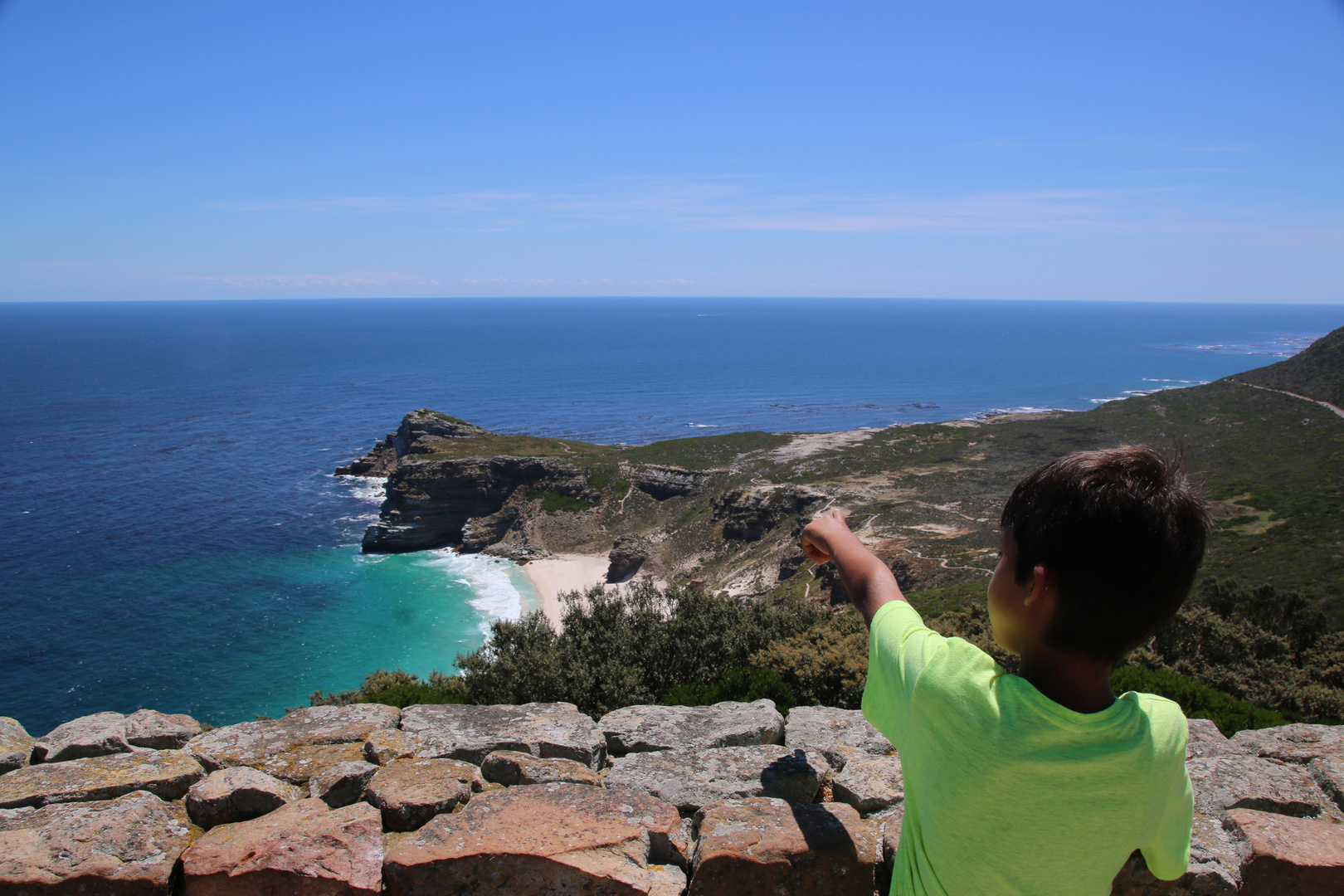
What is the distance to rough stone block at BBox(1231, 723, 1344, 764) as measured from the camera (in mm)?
5562

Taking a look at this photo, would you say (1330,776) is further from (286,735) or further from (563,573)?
(563,573)

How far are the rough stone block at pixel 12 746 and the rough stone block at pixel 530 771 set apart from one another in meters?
3.40

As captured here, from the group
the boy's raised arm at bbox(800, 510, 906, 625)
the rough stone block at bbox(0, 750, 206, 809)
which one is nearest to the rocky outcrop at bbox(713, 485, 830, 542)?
the rough stone block at bbox(0, 750, 206, 809)

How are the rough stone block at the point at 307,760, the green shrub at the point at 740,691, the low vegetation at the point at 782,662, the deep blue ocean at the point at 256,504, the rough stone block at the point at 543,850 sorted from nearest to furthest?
the rough stone block at the point at 543,850, the rough stone block at the point at 307,760, the green shrub at the point at 740,691, the low vegetation at the point at 782,662, the deep blue ocean at the point at 256,504

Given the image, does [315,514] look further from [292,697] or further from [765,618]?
[765,618]

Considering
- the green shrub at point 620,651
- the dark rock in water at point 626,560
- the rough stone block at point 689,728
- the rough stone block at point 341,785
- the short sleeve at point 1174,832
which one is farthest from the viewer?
the dark rock in water at point 626,560

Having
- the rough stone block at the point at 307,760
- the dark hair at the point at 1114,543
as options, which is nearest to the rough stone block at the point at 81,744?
the rough stone block at the point at 307,760

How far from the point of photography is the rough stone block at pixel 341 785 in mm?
4777

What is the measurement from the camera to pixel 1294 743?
5926 millimetres

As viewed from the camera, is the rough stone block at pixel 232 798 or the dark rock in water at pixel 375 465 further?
the dark rock in water at pixel 375 465

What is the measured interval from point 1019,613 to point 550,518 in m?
58.2

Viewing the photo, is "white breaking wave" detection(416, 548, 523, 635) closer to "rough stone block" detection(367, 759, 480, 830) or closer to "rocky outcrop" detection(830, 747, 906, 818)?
"rough stone block" detection(367, 759, 480, 830)

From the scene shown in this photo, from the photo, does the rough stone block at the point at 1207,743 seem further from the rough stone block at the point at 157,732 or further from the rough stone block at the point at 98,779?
the rough stone block at the point at 157,732

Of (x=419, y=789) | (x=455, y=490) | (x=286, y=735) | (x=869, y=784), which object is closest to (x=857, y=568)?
(x=869, y=784)
